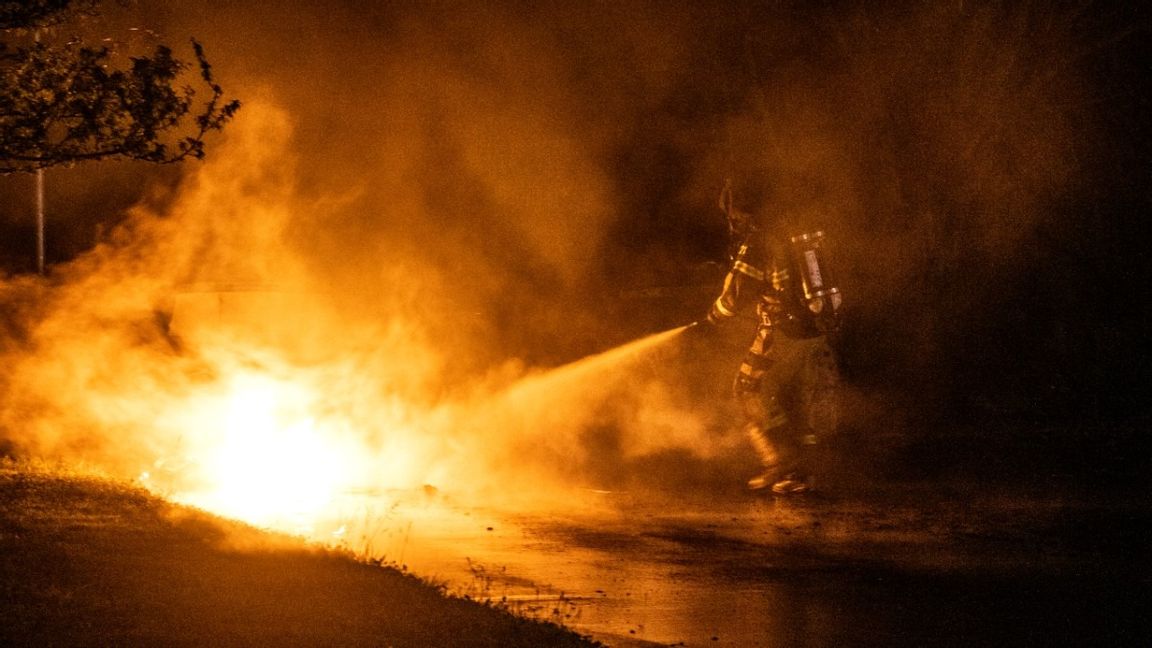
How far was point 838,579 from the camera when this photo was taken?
7.07 m

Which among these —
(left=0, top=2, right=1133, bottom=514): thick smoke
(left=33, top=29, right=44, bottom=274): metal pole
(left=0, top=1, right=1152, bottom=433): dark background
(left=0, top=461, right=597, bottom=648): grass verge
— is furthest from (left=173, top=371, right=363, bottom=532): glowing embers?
(left=33, top=29, right=44, bottom=274): metal pole

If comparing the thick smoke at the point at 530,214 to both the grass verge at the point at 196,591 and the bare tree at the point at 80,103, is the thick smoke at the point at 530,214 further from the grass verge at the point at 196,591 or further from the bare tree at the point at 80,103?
the grass verge at the point at 196,591

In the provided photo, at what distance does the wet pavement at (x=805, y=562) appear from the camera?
6137 millimetres

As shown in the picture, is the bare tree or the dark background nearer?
the bare tree

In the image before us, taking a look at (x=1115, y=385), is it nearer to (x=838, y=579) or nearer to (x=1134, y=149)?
(x=1134, y=149)

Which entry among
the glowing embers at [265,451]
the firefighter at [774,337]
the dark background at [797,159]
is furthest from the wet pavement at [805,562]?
the dark background at [797,159]

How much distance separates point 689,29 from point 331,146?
5.12 metres

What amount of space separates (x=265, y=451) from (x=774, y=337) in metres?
4.32

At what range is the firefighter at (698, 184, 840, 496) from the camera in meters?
9.88

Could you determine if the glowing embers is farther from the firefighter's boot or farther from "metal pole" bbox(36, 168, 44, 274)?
"metal pole" bbox(36, 168, 44, 274)

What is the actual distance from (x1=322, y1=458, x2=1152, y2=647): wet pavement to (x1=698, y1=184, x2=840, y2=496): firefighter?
44 cm

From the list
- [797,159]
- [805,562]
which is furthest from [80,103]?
[797,159]

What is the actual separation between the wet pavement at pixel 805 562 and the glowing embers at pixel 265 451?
77 centimetres

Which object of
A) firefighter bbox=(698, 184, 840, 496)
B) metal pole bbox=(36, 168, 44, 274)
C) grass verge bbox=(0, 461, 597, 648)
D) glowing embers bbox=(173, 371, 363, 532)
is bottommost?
grass verge bbox=(0, 461, 597, 648)
